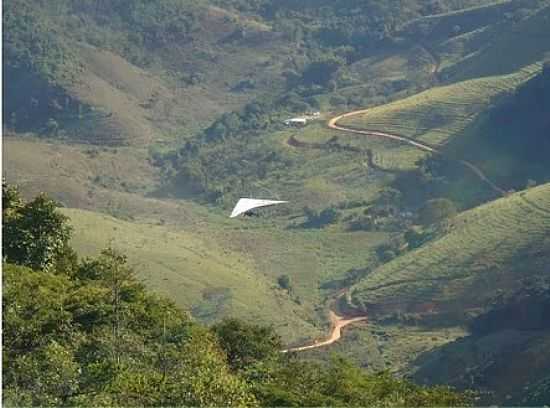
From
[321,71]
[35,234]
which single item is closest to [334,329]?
[35,234]

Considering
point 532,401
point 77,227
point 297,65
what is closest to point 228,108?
point 297,65

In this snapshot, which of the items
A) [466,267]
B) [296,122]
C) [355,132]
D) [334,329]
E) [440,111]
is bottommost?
[296,122]

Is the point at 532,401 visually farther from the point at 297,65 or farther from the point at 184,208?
the point at 297,65

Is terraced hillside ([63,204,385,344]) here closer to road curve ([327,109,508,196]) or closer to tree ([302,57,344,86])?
road curve ([327,109,508,196])

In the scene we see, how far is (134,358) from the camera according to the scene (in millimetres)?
23891

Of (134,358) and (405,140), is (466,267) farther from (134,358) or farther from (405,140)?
(134,358)

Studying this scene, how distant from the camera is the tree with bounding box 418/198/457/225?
225 feet

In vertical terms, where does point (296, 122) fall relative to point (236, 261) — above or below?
below

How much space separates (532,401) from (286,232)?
115 ft

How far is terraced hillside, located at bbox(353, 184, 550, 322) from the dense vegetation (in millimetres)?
26373

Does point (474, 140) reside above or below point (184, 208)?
above

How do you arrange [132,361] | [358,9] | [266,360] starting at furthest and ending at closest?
[358,9] → [266,360] → [132,361]

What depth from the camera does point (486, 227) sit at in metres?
61.4

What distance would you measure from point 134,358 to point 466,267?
1427 inches
